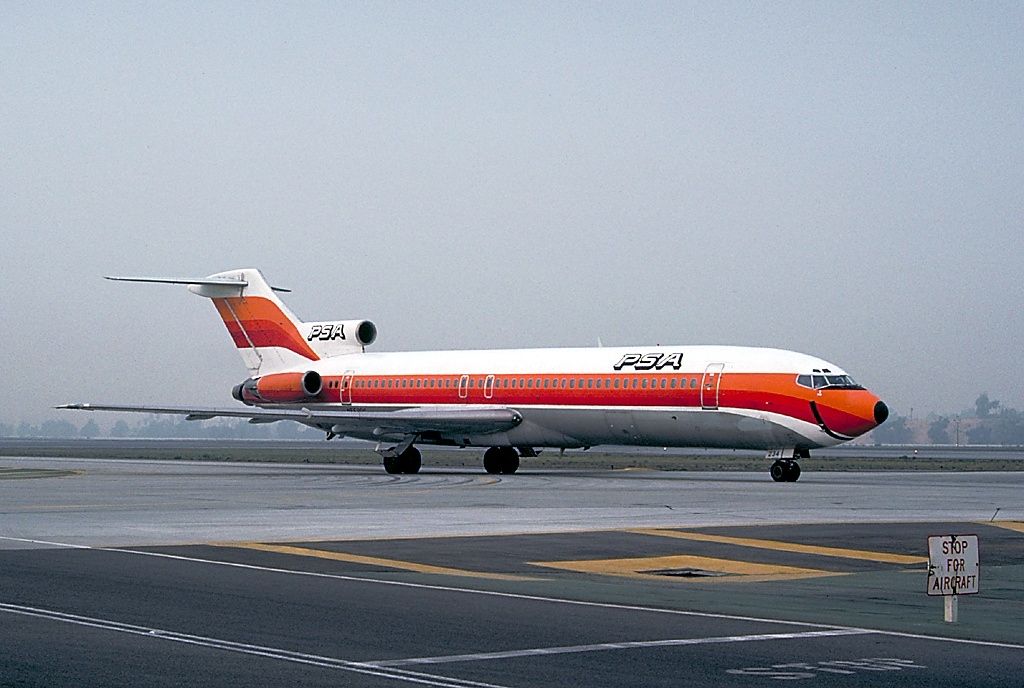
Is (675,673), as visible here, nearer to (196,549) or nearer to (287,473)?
(196,549)

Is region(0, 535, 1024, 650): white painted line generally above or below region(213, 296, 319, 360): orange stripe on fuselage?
below

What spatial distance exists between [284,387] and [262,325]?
11.2 feet

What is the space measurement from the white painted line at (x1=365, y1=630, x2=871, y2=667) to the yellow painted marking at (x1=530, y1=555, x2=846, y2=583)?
478 cm

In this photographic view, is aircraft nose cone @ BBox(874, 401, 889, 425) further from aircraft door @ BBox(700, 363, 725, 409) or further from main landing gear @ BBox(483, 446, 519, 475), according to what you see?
main landing gear @ BBox(483, 446, 519, 475)

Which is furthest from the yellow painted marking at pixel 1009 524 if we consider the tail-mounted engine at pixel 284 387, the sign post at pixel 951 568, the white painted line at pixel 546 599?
the tail-mounted engine at pixel 284 387

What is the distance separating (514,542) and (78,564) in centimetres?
642

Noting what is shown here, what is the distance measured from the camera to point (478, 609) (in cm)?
1429

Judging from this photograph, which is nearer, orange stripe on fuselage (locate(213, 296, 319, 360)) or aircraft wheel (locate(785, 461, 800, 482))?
aircraft wheel (locate(785, 461, 800, 482))

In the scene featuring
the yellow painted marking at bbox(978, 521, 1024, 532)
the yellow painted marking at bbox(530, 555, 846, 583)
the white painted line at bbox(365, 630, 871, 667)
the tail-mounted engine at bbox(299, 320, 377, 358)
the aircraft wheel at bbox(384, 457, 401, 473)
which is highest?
the tail-mounted engine at bbox(299, 320, 377, 358)

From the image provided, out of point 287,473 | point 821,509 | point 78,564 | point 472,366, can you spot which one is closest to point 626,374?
point 472,366

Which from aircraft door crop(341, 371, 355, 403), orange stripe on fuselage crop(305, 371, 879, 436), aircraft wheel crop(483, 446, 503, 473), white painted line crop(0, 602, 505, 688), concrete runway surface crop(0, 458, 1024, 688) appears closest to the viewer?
white painted line crop(0, 602, 505, 688)

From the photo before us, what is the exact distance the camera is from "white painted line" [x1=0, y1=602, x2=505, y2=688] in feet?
34.0

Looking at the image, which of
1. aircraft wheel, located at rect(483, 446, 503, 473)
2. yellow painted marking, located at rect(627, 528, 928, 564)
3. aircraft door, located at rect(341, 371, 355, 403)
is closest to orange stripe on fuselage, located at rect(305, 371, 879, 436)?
aircraft wheel, located at rect(483, 446, 503, 473)

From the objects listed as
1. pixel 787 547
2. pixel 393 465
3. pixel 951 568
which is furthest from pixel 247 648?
pixel 393 465
